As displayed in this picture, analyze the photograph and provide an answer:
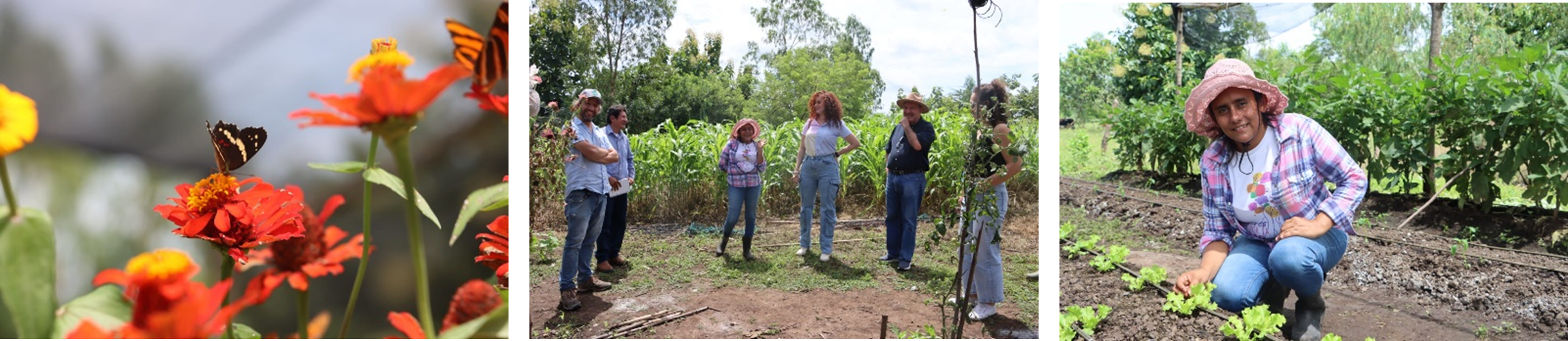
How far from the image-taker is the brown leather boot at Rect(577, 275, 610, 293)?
1.77 meters

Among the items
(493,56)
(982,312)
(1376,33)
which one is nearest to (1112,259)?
(982,312)

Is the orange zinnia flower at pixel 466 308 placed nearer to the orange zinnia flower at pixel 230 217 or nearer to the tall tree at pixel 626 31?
the orange zinnia flower at pixel 230 217

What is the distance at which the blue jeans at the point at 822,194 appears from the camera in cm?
186

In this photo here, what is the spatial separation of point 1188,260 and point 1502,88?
1.21 m

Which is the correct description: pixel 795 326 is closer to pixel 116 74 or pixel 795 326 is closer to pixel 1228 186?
pixel 116 74

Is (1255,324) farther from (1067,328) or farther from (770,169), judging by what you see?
(770,169)

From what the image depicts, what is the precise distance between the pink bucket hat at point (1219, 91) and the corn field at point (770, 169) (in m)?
0.95

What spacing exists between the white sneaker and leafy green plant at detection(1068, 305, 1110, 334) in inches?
48.6

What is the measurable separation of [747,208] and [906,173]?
34 centimetres

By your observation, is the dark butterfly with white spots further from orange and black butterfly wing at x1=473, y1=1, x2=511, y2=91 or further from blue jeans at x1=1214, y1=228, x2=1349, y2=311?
blue jeans at x1=1214, y1=228, x2=1349, y2=311

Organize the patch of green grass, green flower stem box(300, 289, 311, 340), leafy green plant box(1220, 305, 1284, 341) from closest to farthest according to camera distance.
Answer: green flower stem box(300, 289, 311, 340)
leafy green plant box(1220, 305, 1284, 341)
the patch of green grass

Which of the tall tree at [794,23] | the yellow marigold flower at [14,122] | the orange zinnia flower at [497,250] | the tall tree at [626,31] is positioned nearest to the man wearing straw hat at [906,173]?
the tall tree at [794,23]

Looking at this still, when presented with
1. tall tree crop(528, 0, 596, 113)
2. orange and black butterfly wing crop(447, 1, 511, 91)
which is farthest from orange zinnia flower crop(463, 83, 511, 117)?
tall tree crop(528, 0, 596, 113)

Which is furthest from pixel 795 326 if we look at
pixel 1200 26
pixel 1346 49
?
pixel 1346 49
